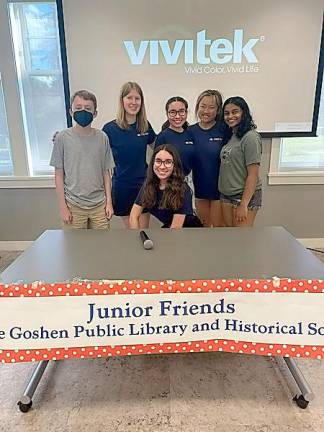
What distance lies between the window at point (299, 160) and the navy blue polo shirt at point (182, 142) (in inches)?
41.7

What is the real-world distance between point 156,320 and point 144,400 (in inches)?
20.9

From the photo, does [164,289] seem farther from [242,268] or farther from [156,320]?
[242,268]

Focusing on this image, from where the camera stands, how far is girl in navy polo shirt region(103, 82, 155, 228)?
237 centimetres

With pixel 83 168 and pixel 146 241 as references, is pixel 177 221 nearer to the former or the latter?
pixel 146 241

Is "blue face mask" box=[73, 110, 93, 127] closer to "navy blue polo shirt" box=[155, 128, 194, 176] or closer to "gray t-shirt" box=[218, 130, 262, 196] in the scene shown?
"navy blue polo shirt" box=[155, 128, 194, 176]

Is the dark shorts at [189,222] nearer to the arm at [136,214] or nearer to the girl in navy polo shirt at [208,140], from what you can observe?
the arm at [136,214]

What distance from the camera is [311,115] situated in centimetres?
299

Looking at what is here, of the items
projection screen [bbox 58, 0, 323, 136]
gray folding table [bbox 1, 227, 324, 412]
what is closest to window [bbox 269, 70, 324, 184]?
projection screen [bbox 58, 0, 323, 136]

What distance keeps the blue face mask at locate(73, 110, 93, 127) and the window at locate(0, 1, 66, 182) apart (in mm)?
986

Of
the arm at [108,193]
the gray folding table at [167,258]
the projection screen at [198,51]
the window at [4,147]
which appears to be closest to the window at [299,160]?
the projection screen at [198,51]

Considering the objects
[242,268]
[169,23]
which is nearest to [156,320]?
[242,268]

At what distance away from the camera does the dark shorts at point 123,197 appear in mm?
2588

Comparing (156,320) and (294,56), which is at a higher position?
(294,56)

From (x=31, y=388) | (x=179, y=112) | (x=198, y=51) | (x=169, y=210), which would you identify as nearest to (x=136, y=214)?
(x=169, y=210)
